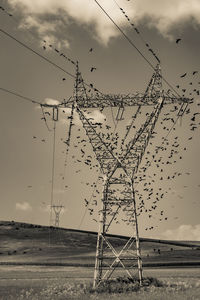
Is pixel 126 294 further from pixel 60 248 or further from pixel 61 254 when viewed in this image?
pixel 60 248

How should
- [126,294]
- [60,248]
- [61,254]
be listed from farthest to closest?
[60,248], [61,254], [126,294]

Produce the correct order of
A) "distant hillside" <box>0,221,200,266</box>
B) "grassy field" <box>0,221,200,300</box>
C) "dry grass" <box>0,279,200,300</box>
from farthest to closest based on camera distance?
"distant hillside" <box>0,221,200,266</box>, "grassy field" <box>0,221,200,300</box>, "dry grass" <box>0,279,200,300</box>

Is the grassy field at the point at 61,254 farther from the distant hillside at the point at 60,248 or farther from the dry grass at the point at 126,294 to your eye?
the dry grass at the point at 126,294

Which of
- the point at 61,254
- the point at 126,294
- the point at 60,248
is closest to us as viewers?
the point at 126,294

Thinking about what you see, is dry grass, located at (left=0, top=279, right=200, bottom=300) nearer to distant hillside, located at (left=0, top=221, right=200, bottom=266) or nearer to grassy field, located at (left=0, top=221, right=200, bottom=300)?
grassy field, located at (left=0, top=221, right=200, bottom=300)

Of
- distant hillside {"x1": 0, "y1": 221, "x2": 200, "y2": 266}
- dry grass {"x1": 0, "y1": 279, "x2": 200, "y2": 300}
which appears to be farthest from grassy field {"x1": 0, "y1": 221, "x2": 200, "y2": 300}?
dry grass {"x1": 0, "y1": 279, "x2": 200, "y2": 300}

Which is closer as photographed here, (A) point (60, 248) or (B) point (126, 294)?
(B) point (126, 294)

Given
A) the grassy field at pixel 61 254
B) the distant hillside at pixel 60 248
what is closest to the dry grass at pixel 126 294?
the grassy field at pixel 61 254

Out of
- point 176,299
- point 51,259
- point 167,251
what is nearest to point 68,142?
point 176,299

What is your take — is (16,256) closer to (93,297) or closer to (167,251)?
(167,251)

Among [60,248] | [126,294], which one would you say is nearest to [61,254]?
[60,248]
